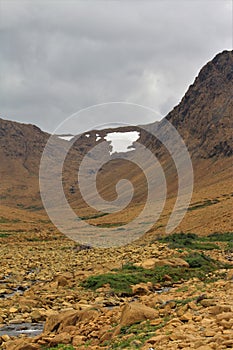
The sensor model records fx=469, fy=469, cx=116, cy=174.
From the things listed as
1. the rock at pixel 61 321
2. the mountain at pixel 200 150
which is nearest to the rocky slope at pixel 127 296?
the rock at pixel 61 321

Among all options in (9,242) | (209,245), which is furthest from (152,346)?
(9,242)

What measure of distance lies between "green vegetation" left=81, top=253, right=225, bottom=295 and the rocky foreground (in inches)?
2.3

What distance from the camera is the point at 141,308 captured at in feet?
44.1

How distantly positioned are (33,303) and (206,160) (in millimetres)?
120213

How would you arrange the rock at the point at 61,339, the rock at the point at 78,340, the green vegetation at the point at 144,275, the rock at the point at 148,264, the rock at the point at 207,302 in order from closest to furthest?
1. the rock at the point at 78,340
2. the rock at the point at 61,339
3. the rock at the point at 207,302
4. the green vegetation at the point at 144,275
5. the rock at the point at 148,264

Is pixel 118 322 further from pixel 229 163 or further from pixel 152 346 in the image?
pixel 229 163

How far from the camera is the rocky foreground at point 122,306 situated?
34.2 ft

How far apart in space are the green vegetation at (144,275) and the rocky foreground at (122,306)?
0.19ft

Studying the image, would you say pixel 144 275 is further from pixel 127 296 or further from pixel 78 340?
pixel 78 340

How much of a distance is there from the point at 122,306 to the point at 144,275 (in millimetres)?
9736

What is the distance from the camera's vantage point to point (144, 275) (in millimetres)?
25797

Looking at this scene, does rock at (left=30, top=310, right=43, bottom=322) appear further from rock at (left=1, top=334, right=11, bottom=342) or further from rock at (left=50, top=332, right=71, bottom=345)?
rock at (left=50, top=332, right=71, bottom=345)

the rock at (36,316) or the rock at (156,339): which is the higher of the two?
the rock at (156,339)

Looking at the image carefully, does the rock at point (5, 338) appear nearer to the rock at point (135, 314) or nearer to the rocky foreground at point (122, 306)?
the rocky foreground at point (122, 306)
